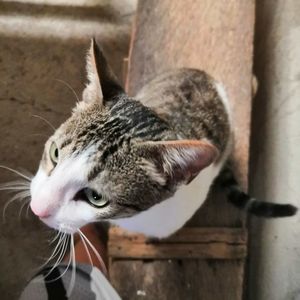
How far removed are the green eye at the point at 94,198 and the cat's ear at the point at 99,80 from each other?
0.57 feet

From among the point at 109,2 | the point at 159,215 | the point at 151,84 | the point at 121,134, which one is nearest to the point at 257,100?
the point at 151,84

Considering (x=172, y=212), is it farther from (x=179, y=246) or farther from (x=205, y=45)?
(x=205, y=45)

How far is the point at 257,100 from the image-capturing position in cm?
165

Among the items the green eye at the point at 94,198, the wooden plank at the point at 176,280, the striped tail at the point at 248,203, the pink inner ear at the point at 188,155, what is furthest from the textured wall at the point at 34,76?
the pink inner ear at the point at 188,155

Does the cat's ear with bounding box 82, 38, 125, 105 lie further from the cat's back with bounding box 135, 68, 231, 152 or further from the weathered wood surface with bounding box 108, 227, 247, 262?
the weathered wood surface with bounding box 108, 227, 247, 262

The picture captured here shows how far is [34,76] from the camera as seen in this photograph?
1677 millimetres

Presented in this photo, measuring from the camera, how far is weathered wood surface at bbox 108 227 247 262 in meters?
1.21

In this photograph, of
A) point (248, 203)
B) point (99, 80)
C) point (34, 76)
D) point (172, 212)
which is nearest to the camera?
point (99, 80)

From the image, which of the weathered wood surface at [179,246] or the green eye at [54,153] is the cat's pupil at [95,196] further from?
the weathered wood surface at [179,246]

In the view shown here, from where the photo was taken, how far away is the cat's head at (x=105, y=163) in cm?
83

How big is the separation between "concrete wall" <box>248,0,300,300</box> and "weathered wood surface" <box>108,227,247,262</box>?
175 millimetres

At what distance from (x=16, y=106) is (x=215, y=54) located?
699mm

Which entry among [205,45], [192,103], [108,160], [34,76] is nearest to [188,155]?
[108,160]

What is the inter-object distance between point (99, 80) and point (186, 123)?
0.27 metres
